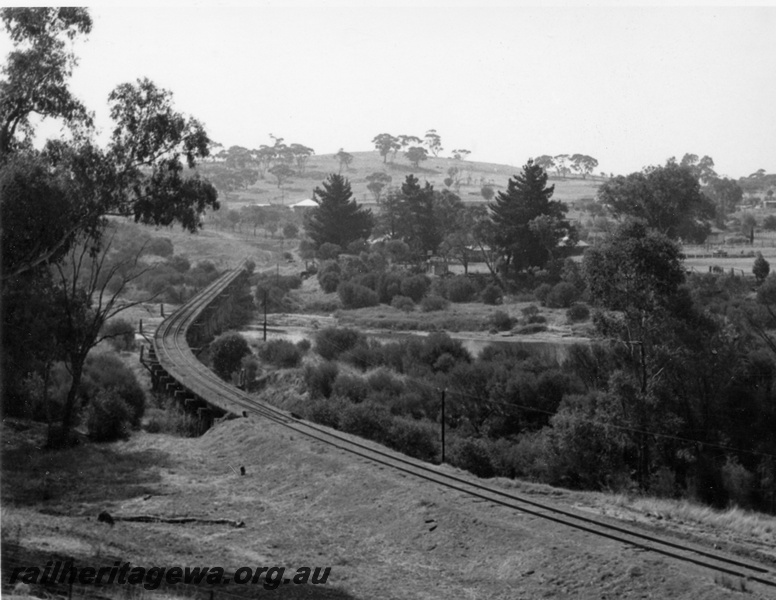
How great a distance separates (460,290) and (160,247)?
106ft

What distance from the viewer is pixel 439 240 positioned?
85.4 meters

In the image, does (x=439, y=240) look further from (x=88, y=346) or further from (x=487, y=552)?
(x=487, y=552)

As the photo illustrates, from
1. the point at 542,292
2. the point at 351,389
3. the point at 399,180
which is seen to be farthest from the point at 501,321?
the point at 399,180

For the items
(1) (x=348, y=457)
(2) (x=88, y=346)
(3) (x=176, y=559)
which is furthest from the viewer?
(2) (x=88, y=346)

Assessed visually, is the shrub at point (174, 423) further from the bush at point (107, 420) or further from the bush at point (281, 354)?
the bush at point (281, 354)

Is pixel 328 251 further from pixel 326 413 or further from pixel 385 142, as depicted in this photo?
pixel 385 142

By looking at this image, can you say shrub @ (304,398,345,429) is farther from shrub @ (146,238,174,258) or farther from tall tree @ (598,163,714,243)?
shrub @ (146,238,174,258)

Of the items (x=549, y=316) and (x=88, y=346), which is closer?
(x=88, y=346)

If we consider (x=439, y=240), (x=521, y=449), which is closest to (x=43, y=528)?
(x=521, y=449)

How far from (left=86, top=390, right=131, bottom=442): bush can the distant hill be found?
351 ft

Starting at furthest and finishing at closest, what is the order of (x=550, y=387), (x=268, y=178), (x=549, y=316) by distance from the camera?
(x=268, y=178) → (x=549, y=316) → (x=550, y=387)

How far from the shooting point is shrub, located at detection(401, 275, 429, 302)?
2672 inches

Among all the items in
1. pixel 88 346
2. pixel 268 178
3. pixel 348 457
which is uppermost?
pixel 268 178

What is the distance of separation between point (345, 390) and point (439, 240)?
1928 inches
